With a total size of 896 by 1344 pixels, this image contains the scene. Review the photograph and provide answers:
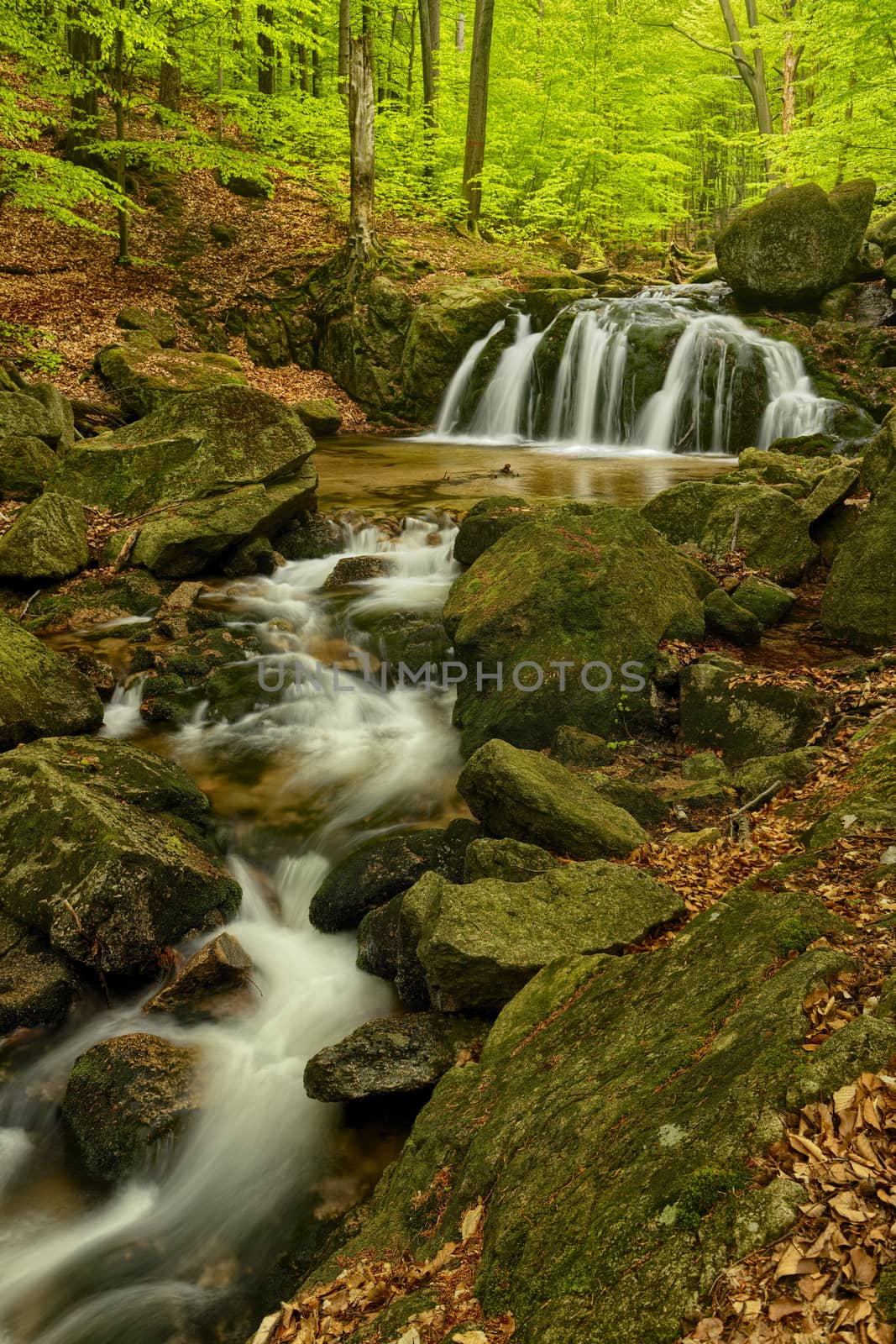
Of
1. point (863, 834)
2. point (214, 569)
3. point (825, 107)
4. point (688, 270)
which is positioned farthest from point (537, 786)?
point (688, 270)

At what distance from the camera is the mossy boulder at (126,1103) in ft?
12.6

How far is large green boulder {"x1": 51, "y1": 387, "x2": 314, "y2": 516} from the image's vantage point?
1013cm

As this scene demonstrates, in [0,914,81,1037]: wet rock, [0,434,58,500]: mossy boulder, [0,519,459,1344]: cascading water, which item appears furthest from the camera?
[0,434,58,500]: mossy boulder

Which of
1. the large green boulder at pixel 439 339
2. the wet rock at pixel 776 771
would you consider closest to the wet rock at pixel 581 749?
the wet rock at pixel 776 771

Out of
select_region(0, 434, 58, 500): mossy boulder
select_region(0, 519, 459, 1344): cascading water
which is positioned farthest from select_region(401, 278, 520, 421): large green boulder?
select_region(0, 519, 459, 1344): cascading water

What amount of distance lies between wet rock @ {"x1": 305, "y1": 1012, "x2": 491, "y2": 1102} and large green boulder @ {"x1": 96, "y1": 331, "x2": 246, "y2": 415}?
11456 mm

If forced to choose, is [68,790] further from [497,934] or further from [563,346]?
[563,346]

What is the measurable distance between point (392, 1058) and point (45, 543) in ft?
24.0

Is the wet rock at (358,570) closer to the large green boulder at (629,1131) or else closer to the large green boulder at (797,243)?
the large green boulder at (629,1131)

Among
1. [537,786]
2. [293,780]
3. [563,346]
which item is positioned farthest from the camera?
[563,346]

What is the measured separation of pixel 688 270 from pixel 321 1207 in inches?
971

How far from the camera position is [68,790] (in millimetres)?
4926

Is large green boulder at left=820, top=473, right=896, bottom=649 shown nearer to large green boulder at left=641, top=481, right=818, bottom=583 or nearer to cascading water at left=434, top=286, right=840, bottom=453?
large green boulder at left=641, top=481, right=818, bottom=583

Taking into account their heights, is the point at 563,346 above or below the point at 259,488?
above
